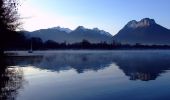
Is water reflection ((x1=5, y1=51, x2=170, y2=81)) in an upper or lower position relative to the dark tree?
lower

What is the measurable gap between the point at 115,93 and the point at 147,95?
5.72 feet

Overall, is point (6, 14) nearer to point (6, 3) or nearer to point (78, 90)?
point (6, 3)

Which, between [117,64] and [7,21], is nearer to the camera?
[7,21]

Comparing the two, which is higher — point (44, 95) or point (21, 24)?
point (21, 24)

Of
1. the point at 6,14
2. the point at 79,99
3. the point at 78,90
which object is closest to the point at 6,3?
the point at 6,14

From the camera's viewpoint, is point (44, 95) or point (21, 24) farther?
point (21, 24)

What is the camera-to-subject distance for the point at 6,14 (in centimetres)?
3198

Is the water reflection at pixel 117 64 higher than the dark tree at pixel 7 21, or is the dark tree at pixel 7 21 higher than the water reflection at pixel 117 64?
the dark tree at pixel 7 21

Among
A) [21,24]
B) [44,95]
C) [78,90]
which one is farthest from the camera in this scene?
[21,24]

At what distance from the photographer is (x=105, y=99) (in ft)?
52.4

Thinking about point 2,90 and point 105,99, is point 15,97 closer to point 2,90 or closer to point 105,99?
point 2,90

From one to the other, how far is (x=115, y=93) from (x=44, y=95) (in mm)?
3822

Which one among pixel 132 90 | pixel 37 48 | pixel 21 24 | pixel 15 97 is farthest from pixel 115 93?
pixel 37 48

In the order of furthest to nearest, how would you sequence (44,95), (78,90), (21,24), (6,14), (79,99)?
(21,24) < (6,14) < (78,90) < (44,95) < (79,99)
